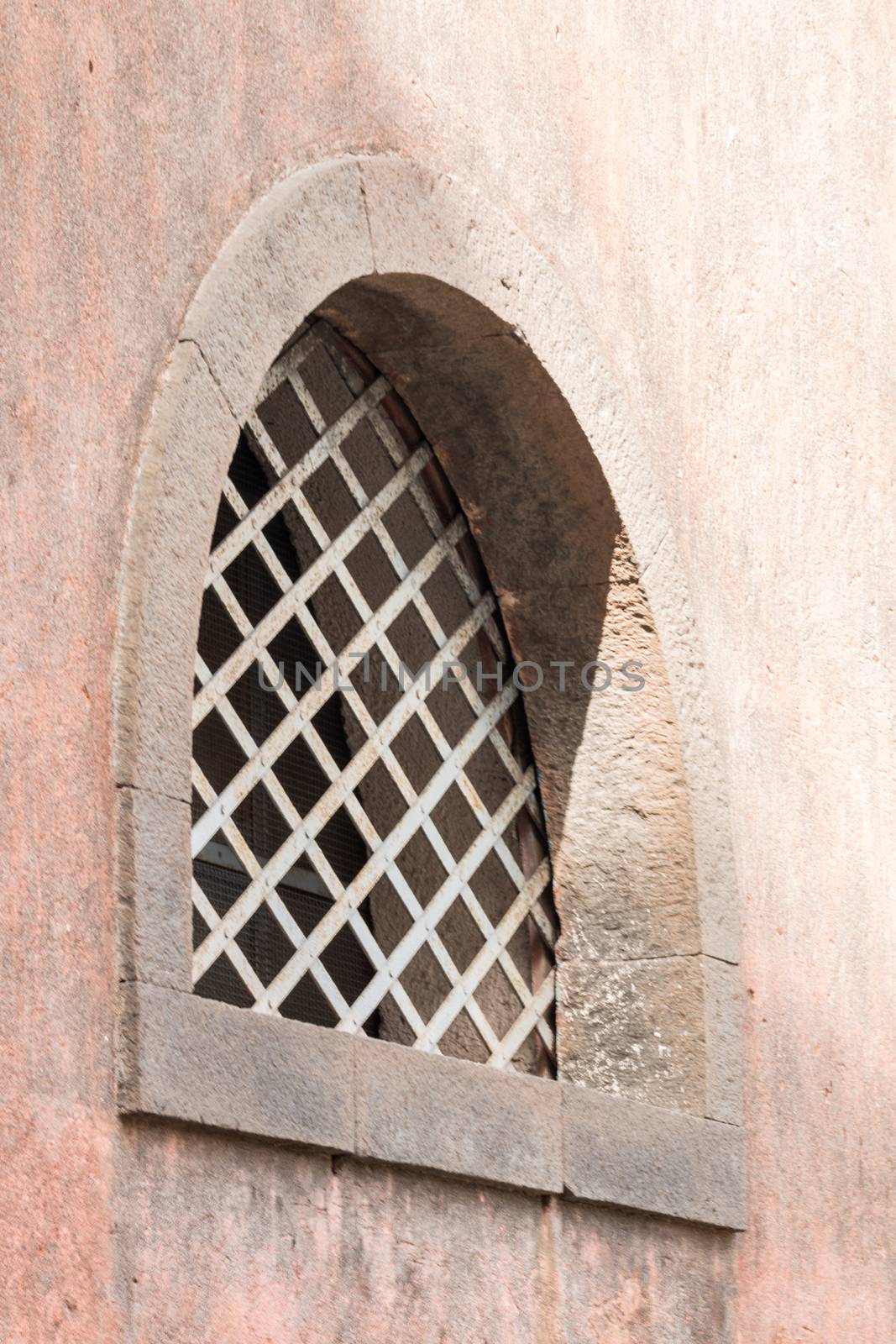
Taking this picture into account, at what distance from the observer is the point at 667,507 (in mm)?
4469

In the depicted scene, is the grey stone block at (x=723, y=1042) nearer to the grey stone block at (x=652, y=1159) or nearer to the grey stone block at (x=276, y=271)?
the grey stone block at (x=652, y=1159)

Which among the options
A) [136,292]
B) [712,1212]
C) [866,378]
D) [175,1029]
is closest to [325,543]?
[136,292]

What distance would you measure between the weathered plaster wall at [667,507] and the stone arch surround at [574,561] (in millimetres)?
103

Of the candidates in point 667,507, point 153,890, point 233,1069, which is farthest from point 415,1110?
point 667,507

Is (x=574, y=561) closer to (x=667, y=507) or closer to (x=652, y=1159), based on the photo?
(x=667, y=507)

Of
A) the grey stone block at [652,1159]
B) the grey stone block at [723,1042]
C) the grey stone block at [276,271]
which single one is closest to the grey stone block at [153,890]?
the grey stone block at [276,271]

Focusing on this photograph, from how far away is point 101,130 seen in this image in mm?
3111

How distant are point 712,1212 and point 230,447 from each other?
1.80m

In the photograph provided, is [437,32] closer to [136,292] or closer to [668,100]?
[668,100]

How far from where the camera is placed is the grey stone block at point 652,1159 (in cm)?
375

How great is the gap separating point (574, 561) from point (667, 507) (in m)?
0.25

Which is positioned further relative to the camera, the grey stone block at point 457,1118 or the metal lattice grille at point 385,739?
the metal lattice grille at point 385,739

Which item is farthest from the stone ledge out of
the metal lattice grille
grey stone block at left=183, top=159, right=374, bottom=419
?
grey stone block at left=183, top=159, right=374, bottom=419

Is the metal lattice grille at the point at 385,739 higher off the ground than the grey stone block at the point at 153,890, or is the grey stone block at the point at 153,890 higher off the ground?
the metal lattice grille at the point at 385,739
